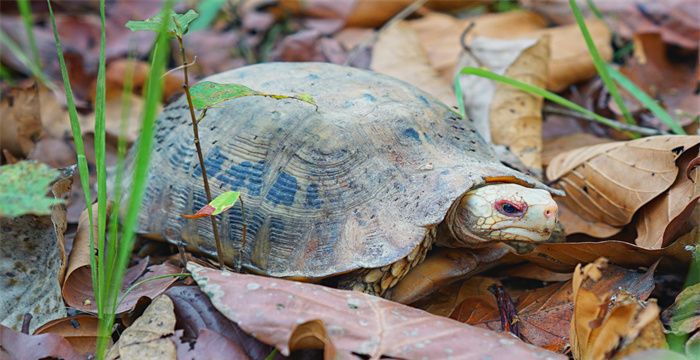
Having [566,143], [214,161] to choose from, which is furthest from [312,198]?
[566,143]

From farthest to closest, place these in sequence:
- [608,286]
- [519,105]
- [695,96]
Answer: [695,96]
[519,105]
[608,286]

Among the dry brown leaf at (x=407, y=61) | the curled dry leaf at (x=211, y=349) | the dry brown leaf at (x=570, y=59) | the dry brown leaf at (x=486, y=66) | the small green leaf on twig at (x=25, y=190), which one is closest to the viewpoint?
the small green leaf on twig at (x=25, y=190)

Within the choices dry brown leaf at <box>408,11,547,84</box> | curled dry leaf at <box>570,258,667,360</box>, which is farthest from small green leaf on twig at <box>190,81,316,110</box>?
dry brown leaf at <box>408,11,547,84</box>

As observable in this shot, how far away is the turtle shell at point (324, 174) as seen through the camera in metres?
2.41

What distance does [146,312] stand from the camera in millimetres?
2137

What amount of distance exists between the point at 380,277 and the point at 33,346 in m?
1.09

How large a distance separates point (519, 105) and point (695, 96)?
114 centimetres

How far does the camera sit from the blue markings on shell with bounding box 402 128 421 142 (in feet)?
8.55

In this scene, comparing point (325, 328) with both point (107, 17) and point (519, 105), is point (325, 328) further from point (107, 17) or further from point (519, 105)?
point (107, 17)

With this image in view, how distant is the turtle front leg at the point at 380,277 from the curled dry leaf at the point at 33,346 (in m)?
0.90

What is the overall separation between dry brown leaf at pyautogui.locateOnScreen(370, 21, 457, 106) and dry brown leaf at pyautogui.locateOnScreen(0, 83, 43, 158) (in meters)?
1.82

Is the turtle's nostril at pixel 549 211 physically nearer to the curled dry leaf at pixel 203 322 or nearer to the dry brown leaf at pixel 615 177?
the dry brown leaf at pixel 615 177

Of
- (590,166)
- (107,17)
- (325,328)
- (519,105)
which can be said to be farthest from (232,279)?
(107,17)

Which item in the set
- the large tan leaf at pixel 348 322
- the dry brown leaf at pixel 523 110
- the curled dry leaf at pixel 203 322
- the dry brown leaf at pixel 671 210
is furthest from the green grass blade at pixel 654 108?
the curled dry leaf at pixel 203 322
